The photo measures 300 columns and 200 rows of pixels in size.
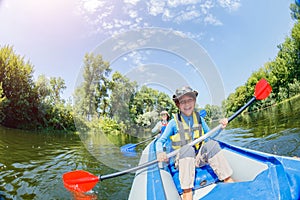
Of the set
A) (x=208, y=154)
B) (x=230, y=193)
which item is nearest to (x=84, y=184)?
(x=208, y=154)

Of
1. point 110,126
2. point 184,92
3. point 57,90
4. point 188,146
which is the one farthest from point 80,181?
point 57,90

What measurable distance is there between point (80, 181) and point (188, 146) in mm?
1198

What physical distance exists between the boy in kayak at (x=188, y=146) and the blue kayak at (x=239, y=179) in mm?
82

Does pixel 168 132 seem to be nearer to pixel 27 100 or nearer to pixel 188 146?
pixel 188 146

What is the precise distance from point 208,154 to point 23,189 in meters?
2.22

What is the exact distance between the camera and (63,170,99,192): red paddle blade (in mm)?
2154

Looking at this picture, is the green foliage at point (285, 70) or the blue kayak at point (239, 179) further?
the green foliage at point (285, 70)

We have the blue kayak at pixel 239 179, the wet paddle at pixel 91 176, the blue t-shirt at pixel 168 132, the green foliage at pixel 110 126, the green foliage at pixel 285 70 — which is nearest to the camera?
the blue kayak at pixel 239 179

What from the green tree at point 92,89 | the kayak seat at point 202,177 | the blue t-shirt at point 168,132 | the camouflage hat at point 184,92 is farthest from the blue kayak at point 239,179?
the green tree at point 92,89

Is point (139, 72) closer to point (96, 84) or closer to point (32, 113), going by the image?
point (96, 84)

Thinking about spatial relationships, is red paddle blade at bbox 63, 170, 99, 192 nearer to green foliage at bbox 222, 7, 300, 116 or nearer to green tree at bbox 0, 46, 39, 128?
green tree at bbox 0, 46, 39, 128

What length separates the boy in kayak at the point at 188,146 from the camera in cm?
159

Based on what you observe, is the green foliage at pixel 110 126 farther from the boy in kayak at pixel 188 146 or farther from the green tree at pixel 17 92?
the green tree at pixel 17 92

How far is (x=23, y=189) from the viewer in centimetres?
266
